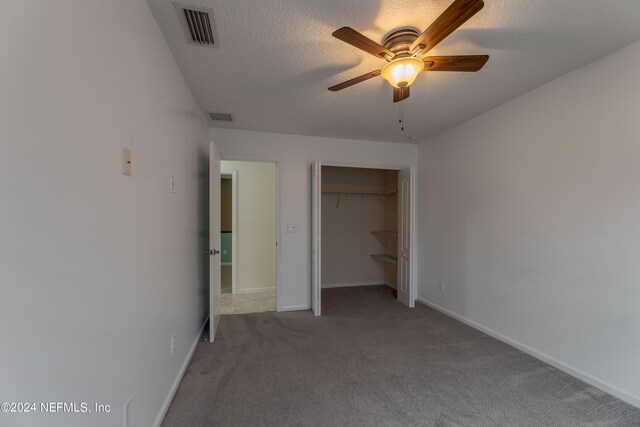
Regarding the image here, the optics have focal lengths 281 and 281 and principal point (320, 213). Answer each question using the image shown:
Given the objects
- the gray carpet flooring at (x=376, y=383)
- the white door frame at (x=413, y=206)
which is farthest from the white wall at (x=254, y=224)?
the gray carpet flooring at (x=376, y=383)

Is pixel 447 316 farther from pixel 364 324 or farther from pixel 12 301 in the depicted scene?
pixel 12 301

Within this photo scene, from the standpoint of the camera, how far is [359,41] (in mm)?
1500

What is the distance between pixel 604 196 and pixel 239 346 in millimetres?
3336

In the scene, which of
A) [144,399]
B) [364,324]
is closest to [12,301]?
[144,399]

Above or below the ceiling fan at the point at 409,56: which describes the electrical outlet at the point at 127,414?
below

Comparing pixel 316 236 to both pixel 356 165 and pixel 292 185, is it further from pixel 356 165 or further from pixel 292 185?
pixel 356 165

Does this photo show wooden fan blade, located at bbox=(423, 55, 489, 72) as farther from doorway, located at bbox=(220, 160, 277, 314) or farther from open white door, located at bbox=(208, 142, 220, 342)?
doorway, located at bbox=(220, 160, 277, 314)

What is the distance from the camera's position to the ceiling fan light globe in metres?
1.69

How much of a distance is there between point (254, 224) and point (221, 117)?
1863mm

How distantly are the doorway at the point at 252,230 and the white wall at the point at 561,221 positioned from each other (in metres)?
2.81

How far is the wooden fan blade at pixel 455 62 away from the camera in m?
1.64

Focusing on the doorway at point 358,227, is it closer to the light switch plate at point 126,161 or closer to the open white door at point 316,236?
the open white door at point 316,236

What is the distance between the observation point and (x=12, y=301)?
28.2 inches

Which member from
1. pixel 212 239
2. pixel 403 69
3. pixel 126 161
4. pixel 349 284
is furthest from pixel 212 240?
pixel 349 284
